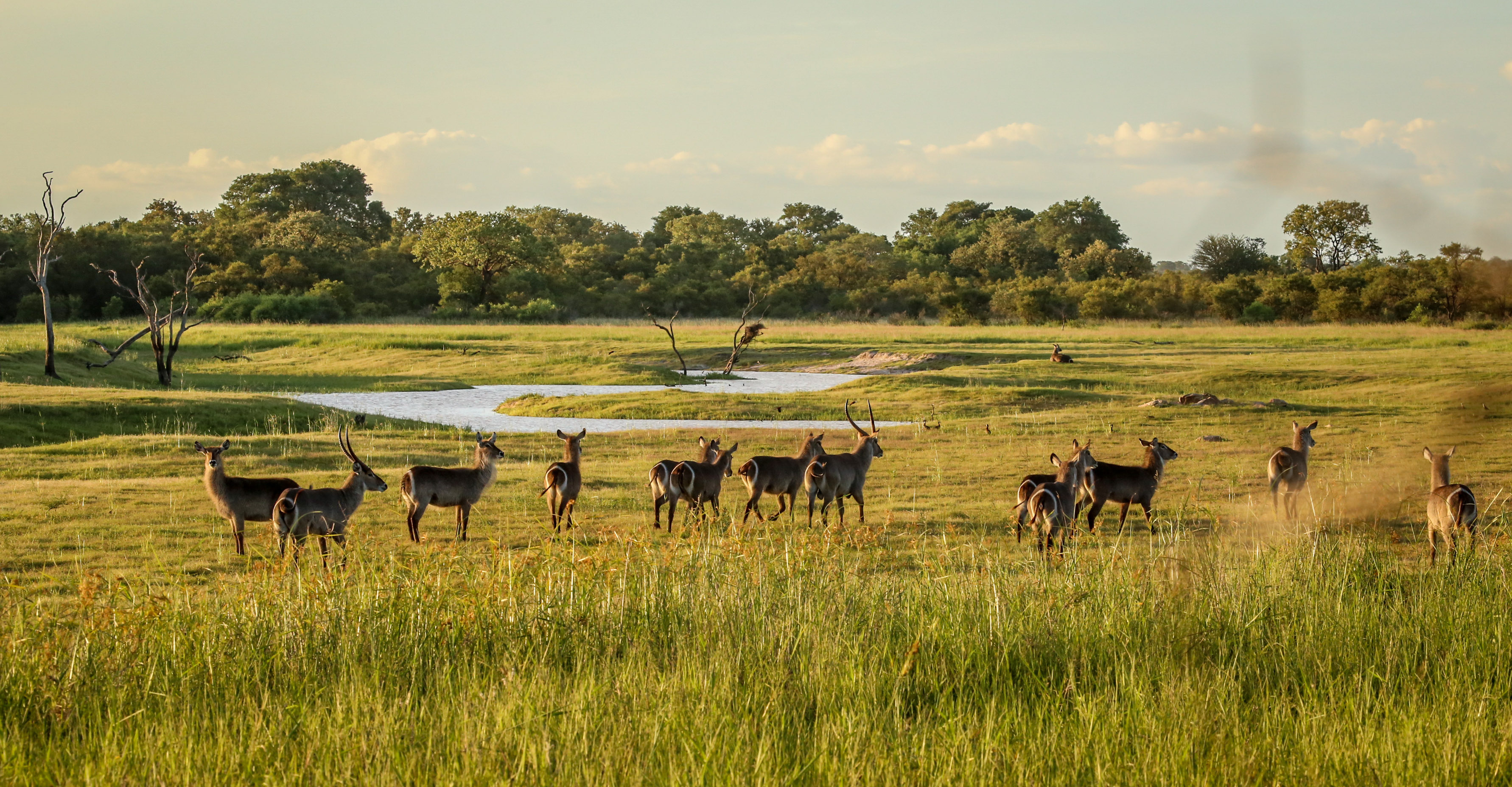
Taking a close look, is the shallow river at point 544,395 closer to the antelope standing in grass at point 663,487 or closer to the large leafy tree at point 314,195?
the antelope standing in grass at point 663,487

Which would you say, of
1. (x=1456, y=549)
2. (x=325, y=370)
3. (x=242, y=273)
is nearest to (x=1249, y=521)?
(x=1456, y=549)

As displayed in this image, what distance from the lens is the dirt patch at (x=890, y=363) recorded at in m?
33.5

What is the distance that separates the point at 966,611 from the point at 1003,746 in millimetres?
1627

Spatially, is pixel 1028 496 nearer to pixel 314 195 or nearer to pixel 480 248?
pixel 480 248

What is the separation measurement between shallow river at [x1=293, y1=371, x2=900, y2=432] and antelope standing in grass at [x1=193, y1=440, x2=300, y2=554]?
9646 millimetres

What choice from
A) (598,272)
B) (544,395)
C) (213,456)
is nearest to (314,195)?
(598,272)

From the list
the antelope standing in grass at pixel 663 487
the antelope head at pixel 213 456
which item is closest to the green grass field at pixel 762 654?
the antelope standing in grass at pixel 663 487

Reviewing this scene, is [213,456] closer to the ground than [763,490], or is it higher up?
higher up

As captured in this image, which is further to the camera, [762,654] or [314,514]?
[314,514]

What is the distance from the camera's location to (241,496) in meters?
9.43

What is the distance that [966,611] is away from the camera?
5.74 metres

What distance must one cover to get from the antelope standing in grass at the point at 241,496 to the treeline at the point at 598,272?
32.8 m

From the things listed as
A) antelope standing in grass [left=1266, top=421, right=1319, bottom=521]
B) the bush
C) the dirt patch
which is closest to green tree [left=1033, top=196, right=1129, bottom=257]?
the bush

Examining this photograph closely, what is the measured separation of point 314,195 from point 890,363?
78.5m
